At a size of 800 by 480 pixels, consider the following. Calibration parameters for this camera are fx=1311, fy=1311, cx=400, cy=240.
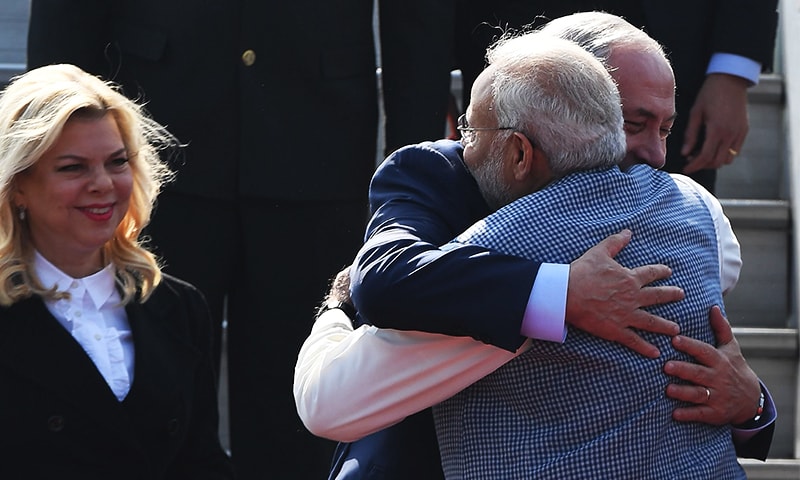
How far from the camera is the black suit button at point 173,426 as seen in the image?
2785 mm

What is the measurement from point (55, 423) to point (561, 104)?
131 cm

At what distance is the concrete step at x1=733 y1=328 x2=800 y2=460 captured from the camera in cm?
364

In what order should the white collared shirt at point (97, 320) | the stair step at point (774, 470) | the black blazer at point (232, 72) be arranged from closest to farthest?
the white collared shirt at point (97, 320), the black blazer at point (232, 72), the stair step at point (774, 470)

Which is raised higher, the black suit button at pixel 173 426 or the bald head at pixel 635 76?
the bald head at pixel 635 76

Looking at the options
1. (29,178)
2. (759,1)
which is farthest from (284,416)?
(759,1)

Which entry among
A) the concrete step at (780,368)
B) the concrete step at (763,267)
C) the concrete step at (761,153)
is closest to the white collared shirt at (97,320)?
the concrete step at (780,368)

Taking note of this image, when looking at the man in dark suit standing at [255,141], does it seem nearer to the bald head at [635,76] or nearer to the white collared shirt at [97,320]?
the white collared shirt at [97,320]

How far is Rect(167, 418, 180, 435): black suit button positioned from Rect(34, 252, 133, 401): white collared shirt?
0.12m

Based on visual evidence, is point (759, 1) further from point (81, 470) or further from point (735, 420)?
point (81, 470)

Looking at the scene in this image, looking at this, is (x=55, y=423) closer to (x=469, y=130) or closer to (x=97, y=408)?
(x=97, y=408)

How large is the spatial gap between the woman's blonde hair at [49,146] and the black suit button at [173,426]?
281 millimetres

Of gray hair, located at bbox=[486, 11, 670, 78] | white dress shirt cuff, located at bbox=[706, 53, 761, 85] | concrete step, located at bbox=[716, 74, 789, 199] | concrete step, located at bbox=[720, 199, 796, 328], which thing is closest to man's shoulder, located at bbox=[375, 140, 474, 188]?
gray hair, located at bbox=[486, 11, 670, 78]

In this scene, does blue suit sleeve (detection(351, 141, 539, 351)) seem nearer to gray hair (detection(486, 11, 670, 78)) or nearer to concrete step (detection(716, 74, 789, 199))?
gray hair (detection(486, 11, 670, 78))

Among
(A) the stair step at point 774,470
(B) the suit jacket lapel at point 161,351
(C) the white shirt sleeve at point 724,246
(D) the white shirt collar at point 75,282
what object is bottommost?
(A) the stair step at point 774,470
